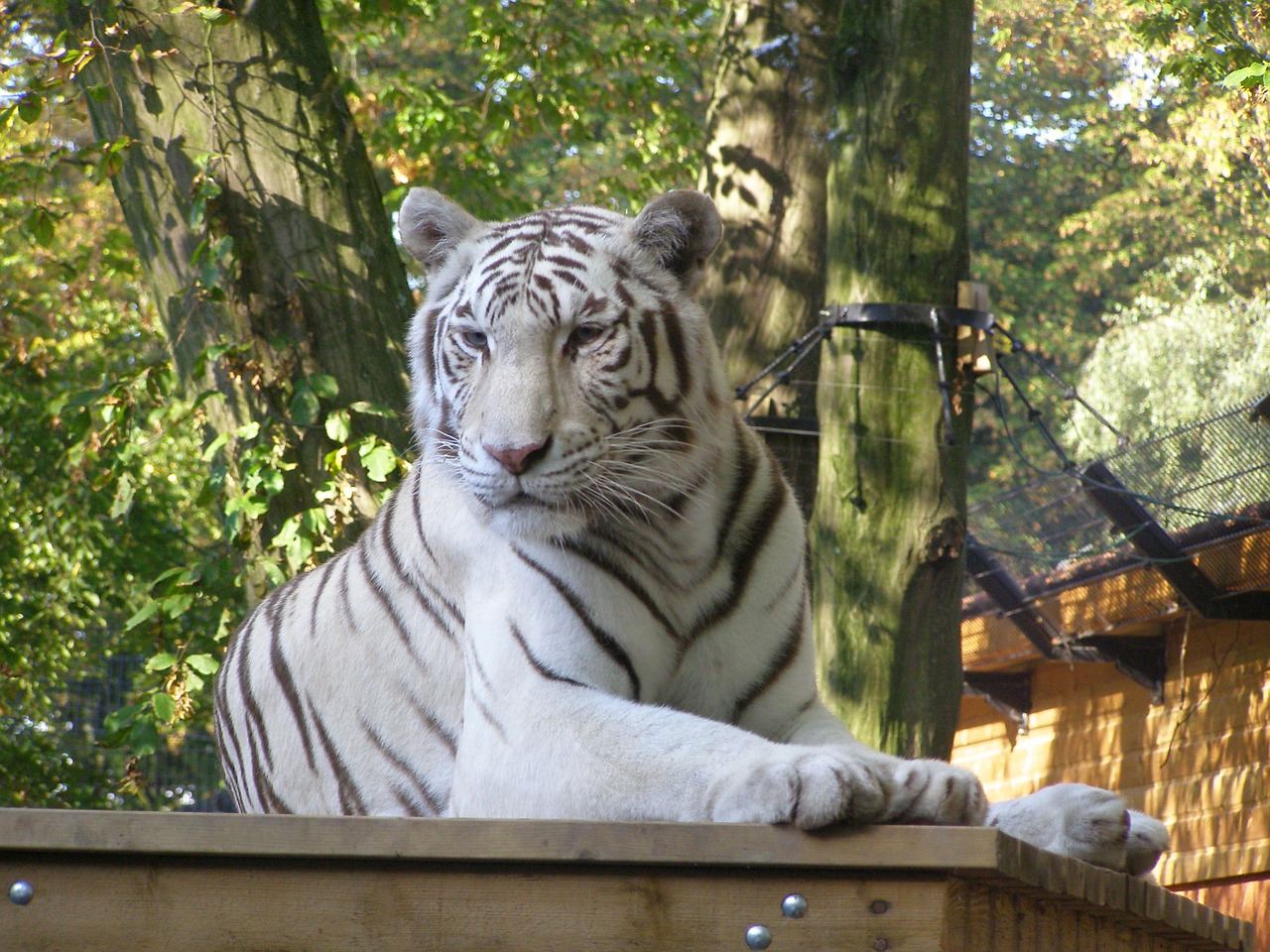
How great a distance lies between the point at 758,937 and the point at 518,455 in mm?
867

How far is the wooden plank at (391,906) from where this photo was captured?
1.81 meters

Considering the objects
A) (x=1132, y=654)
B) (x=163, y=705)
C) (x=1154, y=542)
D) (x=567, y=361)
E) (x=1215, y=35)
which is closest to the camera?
(x=567, y=361)

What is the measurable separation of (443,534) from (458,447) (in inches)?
18.4

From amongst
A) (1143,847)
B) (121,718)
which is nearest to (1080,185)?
(121,718)

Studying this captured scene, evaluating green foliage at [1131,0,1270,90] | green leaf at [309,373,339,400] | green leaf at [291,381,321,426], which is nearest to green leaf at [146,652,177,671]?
green leaf at [291,381,321,426]

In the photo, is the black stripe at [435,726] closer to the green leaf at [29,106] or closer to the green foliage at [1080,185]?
the green leaf at [29,106]

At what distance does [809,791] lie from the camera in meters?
1.77

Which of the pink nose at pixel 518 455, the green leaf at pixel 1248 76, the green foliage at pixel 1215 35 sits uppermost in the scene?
the green foliage at pixel 1215 35

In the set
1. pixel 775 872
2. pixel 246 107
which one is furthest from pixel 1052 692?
pixel 775 872

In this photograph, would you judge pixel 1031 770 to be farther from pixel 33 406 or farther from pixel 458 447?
Answer: pixel 458 447

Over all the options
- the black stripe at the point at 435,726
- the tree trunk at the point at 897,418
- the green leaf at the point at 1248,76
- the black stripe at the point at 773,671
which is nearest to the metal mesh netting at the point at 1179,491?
the tree trunk at the point at 897,418

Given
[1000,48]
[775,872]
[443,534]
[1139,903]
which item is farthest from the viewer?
[1000,48]

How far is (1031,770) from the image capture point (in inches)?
383

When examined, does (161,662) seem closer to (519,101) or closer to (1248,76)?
(1248,76)
